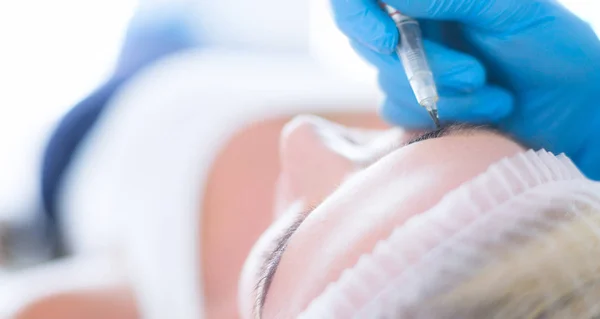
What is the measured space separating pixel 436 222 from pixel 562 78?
1.44 ft

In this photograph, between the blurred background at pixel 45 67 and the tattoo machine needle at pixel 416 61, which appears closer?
the tattoo machine needle at pixel 416 61

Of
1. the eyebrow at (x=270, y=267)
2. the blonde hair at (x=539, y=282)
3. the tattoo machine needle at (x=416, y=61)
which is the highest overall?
the tattoo machine needle at (x=416, y=61)

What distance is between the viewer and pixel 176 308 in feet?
3.65

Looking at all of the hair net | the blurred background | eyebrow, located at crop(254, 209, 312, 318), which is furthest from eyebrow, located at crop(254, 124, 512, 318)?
the blurred background

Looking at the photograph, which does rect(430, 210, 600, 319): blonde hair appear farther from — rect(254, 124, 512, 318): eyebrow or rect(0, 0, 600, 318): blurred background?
rect(0, 0, 600, 318): blurred background

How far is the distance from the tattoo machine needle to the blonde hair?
0.24 m

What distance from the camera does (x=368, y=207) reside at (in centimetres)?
61

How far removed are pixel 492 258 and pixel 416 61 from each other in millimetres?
326

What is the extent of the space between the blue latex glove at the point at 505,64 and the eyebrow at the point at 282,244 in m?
0.07

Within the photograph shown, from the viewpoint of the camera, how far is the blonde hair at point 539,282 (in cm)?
50

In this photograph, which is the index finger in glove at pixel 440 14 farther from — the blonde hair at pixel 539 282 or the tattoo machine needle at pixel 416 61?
the blonde hair at pixel 539 282

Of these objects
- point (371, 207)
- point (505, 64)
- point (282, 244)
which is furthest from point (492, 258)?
point (505, 64)

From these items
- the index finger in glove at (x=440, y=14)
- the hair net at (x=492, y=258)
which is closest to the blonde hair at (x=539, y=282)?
the hair net at (x=492, y=258)

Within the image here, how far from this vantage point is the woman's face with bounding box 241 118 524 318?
1.94 feet
